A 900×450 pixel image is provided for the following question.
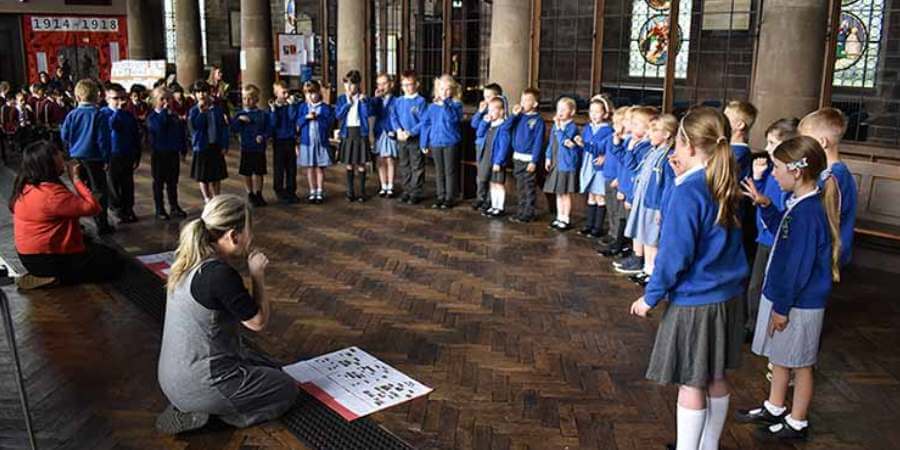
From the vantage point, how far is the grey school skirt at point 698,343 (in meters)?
2.82

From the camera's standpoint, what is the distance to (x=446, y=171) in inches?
333

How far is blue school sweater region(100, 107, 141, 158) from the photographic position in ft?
23.9

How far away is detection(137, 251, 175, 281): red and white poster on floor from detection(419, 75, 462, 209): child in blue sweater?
309 centimetres

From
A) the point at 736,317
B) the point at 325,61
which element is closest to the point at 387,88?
the point at 325,61

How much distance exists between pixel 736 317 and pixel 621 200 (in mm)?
3668

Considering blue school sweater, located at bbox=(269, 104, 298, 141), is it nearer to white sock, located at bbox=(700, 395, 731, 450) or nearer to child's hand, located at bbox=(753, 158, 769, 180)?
child's hand, located at bbox=(753, 158, 769, 180)

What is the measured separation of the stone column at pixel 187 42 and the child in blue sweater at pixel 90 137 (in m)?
9.78

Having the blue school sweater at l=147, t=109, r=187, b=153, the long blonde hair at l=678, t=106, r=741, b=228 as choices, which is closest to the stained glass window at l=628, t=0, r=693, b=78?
the blue school sweater at l=147, t=109, r=187, b=153

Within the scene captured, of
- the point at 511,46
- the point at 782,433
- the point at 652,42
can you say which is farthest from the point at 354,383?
the point at 652,42

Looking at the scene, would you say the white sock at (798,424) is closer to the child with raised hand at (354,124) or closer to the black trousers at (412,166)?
the black trousers at (412,166)

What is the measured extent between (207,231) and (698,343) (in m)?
2.01

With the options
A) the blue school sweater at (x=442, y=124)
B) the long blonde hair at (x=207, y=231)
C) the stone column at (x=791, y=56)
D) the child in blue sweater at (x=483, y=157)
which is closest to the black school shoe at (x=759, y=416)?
the long blonde hair at (x=207, y=231)

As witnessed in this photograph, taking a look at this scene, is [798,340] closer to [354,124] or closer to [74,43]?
[354,124]

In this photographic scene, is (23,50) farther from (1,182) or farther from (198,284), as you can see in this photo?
(198,284)
